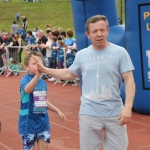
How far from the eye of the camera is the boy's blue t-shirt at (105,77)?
3.78 meters

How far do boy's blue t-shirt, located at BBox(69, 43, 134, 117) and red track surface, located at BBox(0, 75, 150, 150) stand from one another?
87.6 inches

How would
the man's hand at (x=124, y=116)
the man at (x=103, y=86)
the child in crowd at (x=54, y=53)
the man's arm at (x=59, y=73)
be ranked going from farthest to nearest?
1. the child in crowd at (x=54, y=53)
2. the man's arm at (x=59, y=73)
3. the man at (x=103, y=86)
4. the man's hand at (x=124, y=116)

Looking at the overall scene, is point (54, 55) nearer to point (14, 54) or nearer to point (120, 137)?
point (14, 54)

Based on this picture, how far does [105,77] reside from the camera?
3.79 metres

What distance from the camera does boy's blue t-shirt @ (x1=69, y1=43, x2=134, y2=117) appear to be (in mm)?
3779

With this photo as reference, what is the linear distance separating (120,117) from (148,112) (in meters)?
4.52

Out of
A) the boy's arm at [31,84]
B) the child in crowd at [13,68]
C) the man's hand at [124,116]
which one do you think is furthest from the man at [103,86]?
the child in crowd at [13,68]

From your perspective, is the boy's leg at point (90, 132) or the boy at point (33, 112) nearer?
the boy's leg at point (90, 132)

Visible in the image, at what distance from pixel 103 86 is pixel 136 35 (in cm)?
411

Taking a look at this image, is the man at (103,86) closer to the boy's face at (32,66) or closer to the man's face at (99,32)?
the man's face at (99,32)

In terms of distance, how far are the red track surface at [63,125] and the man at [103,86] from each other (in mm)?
2128

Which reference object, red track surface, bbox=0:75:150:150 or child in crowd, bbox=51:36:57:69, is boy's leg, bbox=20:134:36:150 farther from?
child in crowd, bbox=51:36:57:69

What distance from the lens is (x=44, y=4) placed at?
46.2 metres

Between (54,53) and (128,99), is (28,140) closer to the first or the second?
(128,99)
